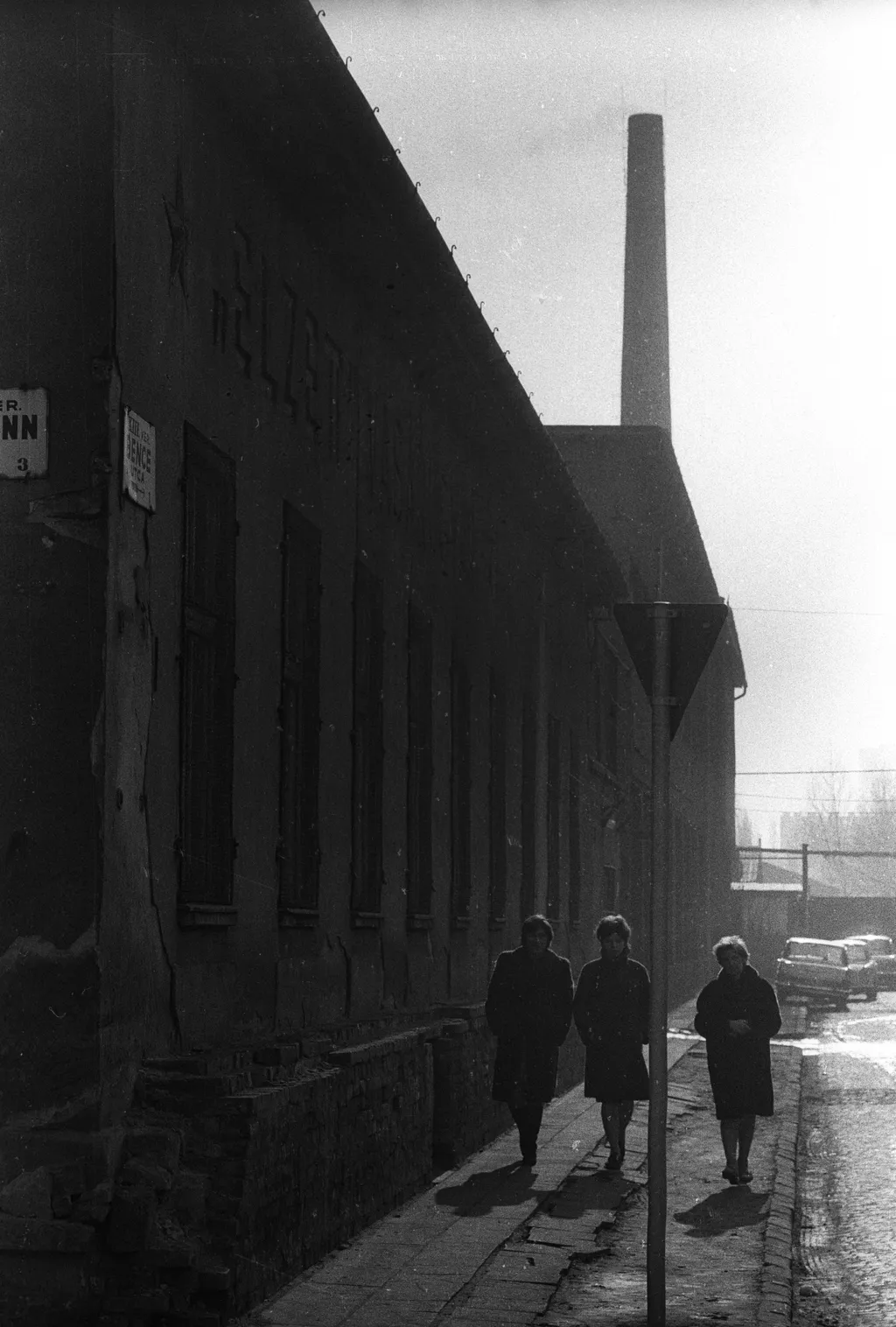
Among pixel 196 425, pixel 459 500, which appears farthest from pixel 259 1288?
pixel 459 500

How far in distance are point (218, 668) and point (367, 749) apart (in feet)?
12.6

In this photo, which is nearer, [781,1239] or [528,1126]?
[781,1239]

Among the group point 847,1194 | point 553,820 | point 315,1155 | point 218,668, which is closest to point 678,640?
point 218,668

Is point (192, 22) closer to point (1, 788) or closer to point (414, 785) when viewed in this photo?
point (1, 788)

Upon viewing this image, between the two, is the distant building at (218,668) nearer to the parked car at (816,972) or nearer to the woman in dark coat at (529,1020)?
the woman in dark coat at (529,1020)

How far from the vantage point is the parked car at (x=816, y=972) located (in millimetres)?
47000

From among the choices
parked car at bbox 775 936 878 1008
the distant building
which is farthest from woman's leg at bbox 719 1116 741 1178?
parked car at bbox 775 936 878 1008

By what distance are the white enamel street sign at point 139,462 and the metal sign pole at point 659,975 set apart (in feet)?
6.89

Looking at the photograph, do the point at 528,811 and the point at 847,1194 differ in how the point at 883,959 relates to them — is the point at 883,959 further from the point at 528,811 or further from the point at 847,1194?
the point at 847,1194

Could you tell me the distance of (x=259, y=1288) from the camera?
8.20 metres

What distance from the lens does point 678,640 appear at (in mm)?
8820

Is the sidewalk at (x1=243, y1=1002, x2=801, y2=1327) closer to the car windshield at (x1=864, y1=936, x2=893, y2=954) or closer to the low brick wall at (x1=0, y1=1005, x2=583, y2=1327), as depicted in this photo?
the low brick wall at (x1=0, y1=1005, x2=583, y2=1327)

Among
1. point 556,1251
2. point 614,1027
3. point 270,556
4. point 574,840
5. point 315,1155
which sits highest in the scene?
point 270,556

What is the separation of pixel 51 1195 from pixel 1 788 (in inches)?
57.5
